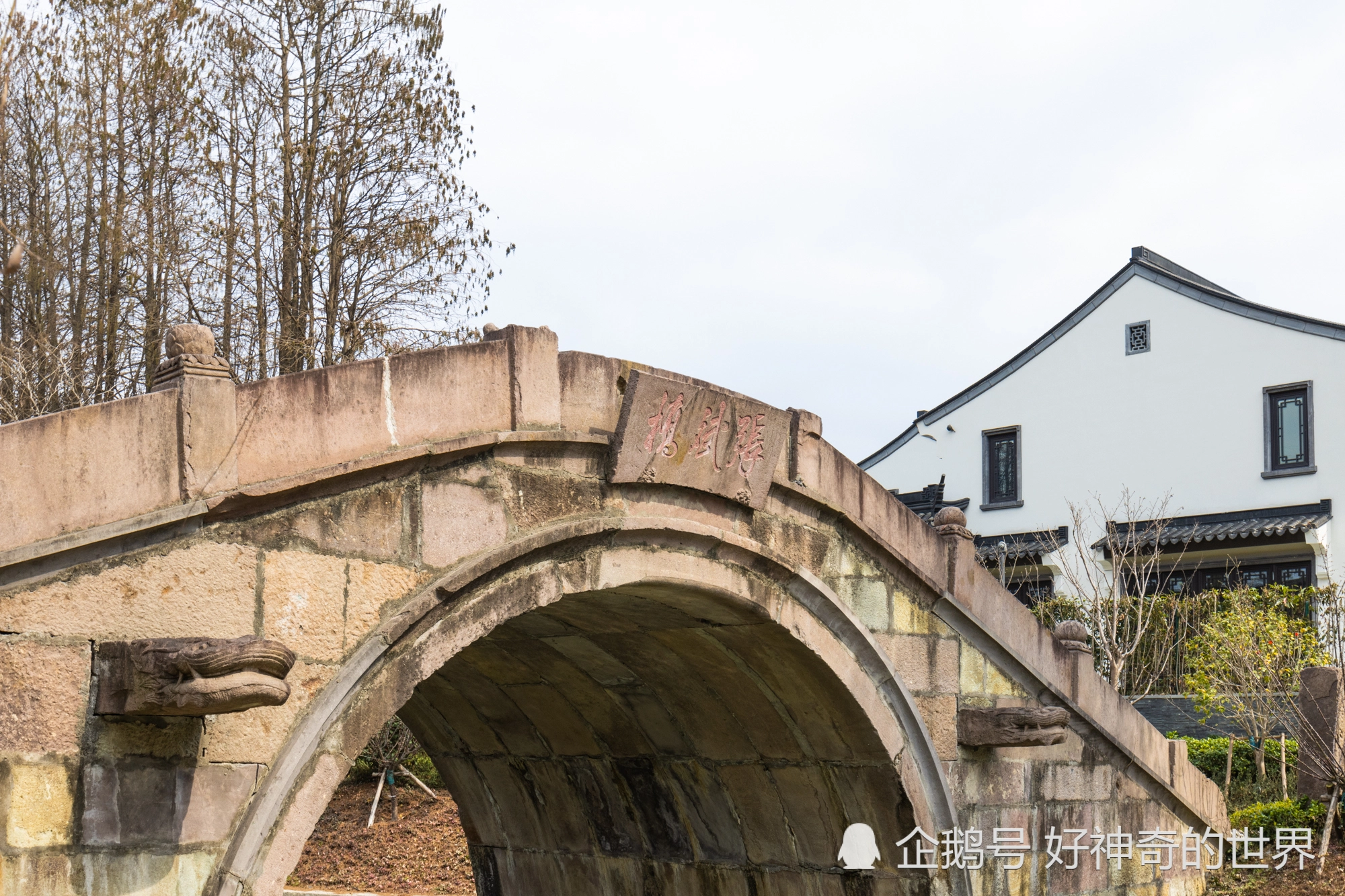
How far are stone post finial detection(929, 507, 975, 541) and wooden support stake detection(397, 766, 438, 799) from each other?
824cm

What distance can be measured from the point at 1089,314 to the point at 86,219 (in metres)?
13.4

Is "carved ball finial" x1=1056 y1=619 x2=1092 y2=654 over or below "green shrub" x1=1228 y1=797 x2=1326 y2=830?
over

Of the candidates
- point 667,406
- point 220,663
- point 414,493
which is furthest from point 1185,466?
point 220,663

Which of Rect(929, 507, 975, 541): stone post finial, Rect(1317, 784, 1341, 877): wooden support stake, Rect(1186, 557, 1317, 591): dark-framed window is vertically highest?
Rect(929, 507, 975, 541): stone post finial

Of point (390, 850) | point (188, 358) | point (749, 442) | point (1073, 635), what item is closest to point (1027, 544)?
point (390, 850)

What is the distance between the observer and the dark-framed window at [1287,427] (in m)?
17.5

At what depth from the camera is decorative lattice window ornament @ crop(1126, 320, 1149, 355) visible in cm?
1955

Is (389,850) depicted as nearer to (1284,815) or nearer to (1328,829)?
(1284,815)

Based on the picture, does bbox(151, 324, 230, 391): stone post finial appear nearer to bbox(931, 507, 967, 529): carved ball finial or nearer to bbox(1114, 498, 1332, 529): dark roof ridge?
bbox(931, 507, 967, 529): carved ball finial

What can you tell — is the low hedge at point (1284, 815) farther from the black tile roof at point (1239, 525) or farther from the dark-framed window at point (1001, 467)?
the dark-framed window at point (1001, 467)

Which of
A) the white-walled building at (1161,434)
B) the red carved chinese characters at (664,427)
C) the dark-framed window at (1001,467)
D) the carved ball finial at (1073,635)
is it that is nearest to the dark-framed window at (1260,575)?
the white-walled building at (1161,434)

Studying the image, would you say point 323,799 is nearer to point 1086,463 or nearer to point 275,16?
point 275,16

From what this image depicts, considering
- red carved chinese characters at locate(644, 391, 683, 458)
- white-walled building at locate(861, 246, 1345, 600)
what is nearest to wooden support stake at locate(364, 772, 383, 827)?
white-walled building at locate(861, 246, 1345, 600)

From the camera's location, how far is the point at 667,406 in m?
5.90
